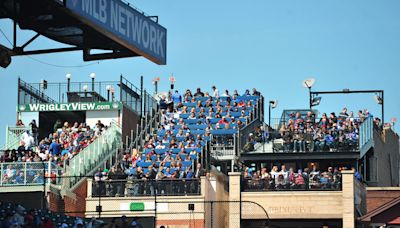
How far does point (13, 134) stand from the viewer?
48000 mm

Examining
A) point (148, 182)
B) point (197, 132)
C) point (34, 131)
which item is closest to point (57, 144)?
point (34, 131)

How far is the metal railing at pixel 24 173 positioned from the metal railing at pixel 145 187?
7.75 feet

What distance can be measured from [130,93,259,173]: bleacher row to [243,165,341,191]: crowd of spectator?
2778 mm

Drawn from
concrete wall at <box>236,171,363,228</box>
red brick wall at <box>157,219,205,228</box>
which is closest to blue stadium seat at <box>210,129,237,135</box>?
concrete wall at <box>236,171,363,228</box>

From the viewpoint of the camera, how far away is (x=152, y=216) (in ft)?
137

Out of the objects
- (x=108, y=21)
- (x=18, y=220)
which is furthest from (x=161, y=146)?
(x=108, y=21)

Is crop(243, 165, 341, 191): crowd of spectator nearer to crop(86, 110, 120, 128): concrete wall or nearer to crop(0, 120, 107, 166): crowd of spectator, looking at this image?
crop(0, 120, 107, 166): crowd of spectator

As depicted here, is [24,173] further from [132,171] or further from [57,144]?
[132,171]

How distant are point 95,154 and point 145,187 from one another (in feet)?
13.0

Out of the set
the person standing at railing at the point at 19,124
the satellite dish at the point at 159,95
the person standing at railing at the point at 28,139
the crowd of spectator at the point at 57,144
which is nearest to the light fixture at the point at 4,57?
the crowd of spectator at the point at 57,144

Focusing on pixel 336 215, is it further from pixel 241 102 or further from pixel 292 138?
pixel 241 102

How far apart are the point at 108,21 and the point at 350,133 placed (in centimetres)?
1869

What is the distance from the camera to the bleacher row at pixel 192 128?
45250mm

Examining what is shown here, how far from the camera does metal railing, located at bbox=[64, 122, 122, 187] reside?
43000 millimetres
